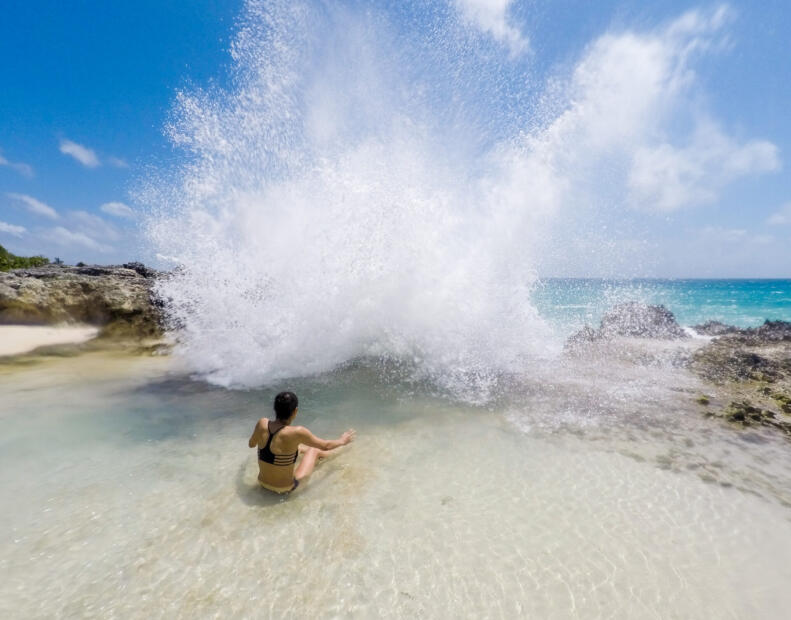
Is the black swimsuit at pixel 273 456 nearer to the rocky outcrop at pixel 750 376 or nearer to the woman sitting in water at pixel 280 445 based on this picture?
the woman sitting in water at pixel 280 445

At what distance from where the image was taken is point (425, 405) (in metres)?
7.02

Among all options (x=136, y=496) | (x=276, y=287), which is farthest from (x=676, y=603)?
(x=276, y=287)

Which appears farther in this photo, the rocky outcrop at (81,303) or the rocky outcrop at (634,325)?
the rocky outcrop at (634,325)

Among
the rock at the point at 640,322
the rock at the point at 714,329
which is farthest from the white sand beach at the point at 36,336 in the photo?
the rock at the point at 714,329

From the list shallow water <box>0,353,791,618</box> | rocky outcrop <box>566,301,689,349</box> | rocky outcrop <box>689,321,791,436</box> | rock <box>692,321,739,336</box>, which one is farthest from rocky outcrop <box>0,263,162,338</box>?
rock <box>692,321,739,336</box>

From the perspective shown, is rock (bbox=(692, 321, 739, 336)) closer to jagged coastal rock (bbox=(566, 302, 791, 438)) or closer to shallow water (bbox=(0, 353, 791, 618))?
jagged coastal rock (bbox=(566, 302, 791, 438))

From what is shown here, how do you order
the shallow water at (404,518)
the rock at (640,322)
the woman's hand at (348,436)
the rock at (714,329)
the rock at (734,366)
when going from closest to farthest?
→ the shallow water at (404,518), the woman's hand at (348,436), the rock at (734,366), the rock at (640,322), the rock at (714,329)

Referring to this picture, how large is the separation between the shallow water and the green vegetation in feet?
99.8

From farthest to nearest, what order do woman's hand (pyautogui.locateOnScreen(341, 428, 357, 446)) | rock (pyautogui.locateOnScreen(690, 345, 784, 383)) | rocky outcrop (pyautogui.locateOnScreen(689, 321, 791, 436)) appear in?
1. rock (pyautogui.locateOnScreen(690, 345, 784, 383))
2. rocky outcrop (pyautogui.locateOnScreen(689, 321, 791, 436))
3. woman's hand (pyautogui.locateOnScreen(341, 428, 357, 446))

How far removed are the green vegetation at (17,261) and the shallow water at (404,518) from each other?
30418 millimetres

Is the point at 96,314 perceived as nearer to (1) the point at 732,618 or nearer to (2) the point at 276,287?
(2) the point at 276,287

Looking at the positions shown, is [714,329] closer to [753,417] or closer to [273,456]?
[753,417]

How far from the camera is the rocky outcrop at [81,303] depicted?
11852 mm

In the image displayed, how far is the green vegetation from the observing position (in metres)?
27.8
